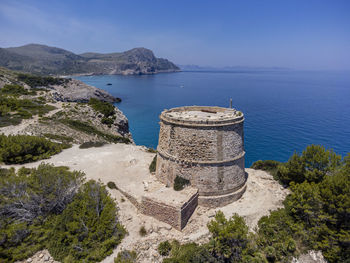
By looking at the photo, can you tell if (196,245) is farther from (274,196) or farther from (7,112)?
(7,112)

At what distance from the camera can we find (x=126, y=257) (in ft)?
50.0

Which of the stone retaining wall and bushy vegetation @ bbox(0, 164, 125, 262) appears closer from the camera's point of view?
bushy vegetation @ bbox(0, 164, 125, 262)

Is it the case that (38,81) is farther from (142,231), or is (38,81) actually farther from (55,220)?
(142,231)

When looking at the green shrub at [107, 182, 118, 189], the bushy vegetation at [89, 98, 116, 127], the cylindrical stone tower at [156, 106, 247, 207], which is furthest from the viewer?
the bushy vegetation at [89, 98, 116, 127]

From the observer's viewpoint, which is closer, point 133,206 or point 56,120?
point 133,206

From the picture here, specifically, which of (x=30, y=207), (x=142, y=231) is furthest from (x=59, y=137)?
(x=142, y=231)

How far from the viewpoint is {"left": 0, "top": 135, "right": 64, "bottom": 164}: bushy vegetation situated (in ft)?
79.6

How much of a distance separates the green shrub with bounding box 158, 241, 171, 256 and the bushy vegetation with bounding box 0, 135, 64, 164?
811 inches

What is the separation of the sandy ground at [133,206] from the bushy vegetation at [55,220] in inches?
67.2

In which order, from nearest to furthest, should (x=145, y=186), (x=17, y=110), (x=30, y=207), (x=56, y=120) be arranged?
1. (x=30, y=207)
2. (x=145, y=186)
3. (x=56, y=120)
4. (x=17, y=110)

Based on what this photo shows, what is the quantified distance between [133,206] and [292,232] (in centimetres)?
1557

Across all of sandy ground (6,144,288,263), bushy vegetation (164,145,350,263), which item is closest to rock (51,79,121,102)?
sandy ground (6,144,288,263)

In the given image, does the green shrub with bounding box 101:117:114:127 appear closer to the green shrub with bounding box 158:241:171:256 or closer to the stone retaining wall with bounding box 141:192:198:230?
the stone retaining wall with bounding box 141:192:198:230

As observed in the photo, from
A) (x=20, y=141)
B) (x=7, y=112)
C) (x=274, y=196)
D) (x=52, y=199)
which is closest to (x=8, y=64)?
(x=7, y=112)
